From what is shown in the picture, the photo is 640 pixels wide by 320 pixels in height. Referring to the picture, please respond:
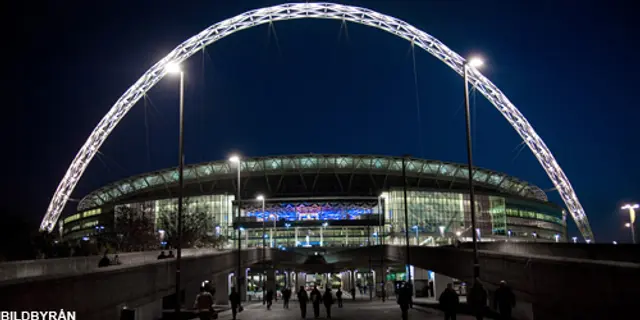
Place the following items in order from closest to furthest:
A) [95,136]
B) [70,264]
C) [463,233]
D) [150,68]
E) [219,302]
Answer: [70,264] < [219,302] < [150,68] < [95,136] < [463,233]

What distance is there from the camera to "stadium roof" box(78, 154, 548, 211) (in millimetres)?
134750

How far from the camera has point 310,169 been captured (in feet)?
443

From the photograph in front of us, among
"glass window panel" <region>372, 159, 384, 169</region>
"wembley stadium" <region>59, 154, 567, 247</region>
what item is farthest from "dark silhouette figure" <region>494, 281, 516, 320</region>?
"glass window panel" <region>372, 159, 384, 169</region>

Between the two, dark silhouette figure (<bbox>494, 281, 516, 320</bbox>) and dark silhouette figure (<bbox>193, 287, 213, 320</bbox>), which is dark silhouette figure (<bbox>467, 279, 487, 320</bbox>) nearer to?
dark silhouette figure (<bbox>494, 281, 516, 320</bbox>)

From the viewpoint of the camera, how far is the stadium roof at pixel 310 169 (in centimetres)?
13475

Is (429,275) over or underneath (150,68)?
underneath

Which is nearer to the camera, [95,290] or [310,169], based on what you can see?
[95,290]

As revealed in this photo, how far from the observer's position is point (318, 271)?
3952 inches

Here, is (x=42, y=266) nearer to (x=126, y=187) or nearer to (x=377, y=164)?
(x=377, y=164)

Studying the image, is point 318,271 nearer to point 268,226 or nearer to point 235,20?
point 268,226

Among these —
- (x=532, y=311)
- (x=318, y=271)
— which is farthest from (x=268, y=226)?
(x=532, y=311)

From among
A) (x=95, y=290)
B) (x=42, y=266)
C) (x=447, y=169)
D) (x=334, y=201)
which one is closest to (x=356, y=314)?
(x=42, y=266)

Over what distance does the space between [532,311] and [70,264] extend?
24.1 meters

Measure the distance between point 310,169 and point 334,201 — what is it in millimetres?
11678
